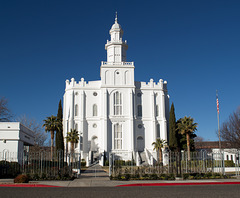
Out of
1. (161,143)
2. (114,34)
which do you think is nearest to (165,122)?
(161,143)

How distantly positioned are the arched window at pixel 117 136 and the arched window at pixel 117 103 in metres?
2.48

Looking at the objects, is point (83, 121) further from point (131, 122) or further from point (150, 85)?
point (150, 85)

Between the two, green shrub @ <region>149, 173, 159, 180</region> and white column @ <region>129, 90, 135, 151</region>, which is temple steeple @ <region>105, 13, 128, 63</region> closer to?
white column @ <region>129, 90, 135, 151</region>

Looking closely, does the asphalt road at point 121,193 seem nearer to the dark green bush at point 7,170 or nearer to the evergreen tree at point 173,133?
the dark green bush at point 7,170

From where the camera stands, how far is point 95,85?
57.6m

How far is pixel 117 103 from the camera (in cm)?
5525

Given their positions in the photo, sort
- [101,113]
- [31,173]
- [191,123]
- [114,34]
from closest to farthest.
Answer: [31,173], [191,123], [101,113], [114,34]

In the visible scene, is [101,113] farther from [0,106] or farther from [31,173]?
[31,173]

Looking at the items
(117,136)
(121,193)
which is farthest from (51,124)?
(121,193)

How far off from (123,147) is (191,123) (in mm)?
13226

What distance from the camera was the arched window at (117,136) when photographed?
53.2 metres

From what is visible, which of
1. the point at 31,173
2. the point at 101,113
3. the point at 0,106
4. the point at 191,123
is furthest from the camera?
the point at 101,113

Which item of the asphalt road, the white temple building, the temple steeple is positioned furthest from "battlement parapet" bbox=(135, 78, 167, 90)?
the asphalt road

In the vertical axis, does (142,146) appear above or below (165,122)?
below
